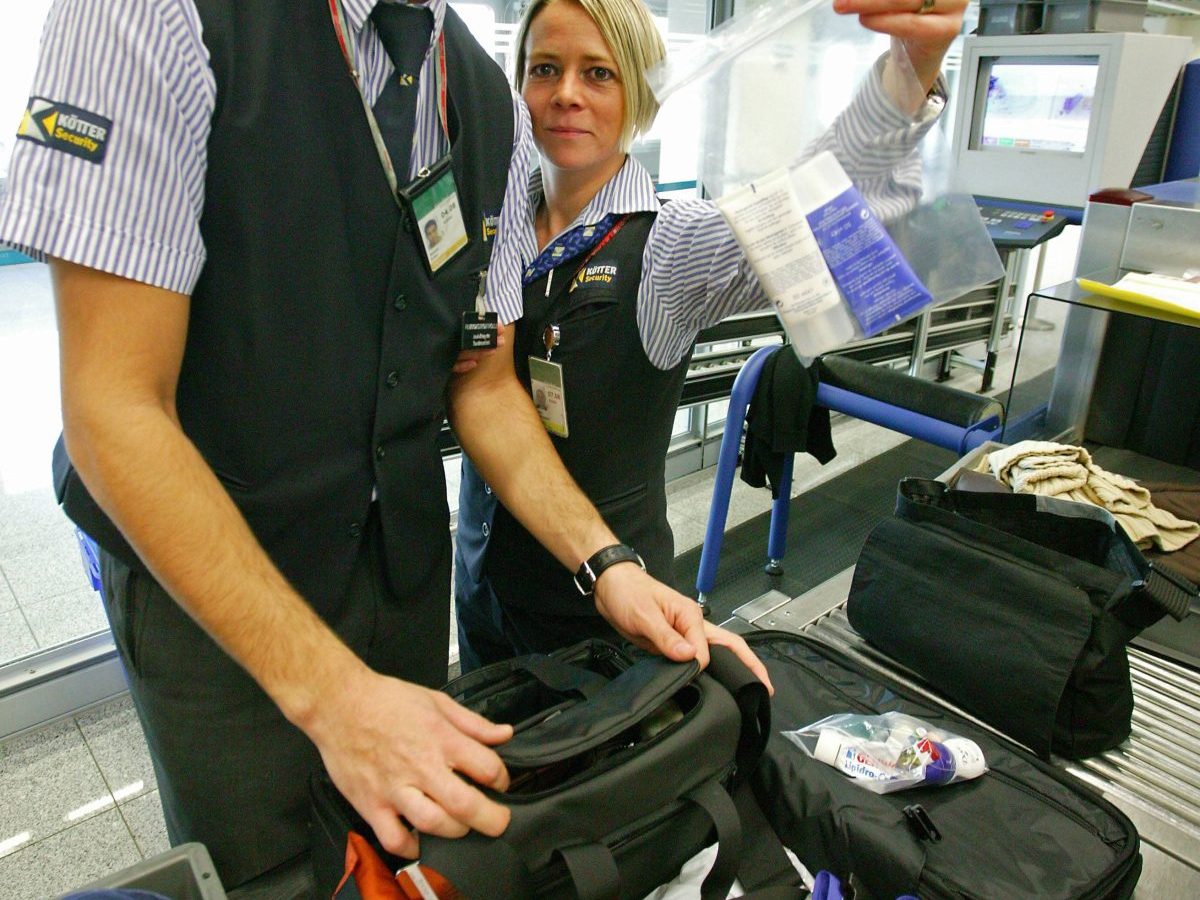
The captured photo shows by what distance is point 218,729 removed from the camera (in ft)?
3.40

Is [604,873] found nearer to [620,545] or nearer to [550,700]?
[550,700]

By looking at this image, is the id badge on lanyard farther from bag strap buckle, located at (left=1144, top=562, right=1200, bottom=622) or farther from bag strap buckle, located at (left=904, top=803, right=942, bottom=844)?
bag strap buckle, located at (left=1144, top=562, right=1200, bottom=622)

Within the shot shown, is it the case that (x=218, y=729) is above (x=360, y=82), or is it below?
below

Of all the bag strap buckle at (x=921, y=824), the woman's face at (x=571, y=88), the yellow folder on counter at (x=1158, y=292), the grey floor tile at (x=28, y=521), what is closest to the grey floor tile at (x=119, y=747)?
the grey floor tile at (x=28, y=521)

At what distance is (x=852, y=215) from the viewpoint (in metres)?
0.90

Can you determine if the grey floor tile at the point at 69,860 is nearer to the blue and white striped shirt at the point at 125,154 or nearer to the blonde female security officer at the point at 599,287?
the blonde female security officer at the point at 599,287

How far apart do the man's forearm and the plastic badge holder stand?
0.66 meters

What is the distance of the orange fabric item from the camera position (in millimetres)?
638

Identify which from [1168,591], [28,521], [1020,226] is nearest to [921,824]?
[1168,591]

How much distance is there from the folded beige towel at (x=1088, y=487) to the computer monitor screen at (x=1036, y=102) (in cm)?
194

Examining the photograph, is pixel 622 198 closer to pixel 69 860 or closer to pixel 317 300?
pixel 317 300

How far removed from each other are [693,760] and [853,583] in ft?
1.87

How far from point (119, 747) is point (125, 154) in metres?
2.09

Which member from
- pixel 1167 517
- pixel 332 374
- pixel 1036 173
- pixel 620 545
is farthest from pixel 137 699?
pixel 1036 173
